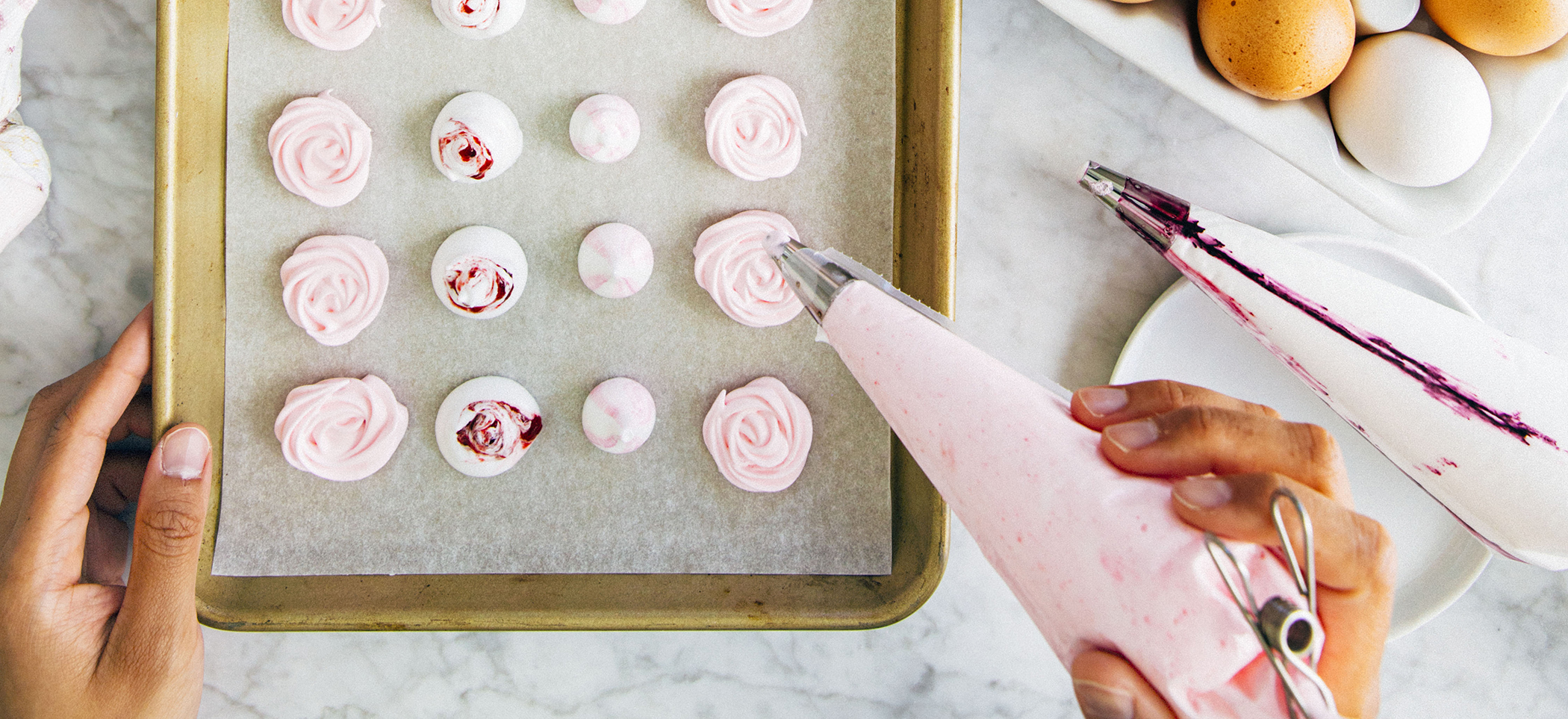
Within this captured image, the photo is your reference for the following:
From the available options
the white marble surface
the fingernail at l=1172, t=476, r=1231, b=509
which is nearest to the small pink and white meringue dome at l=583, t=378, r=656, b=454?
the white marble surface

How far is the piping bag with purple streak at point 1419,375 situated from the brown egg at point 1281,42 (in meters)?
A: 0.12

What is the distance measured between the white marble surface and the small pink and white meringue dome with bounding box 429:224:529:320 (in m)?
0.35

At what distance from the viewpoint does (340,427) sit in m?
0.69

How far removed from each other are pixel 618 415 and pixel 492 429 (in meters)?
0.11

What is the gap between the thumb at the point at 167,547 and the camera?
0.66 metres

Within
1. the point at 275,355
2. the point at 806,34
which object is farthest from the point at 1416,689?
the point at 275,355

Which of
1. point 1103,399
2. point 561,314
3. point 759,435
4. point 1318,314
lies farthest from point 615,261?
point 1318,314

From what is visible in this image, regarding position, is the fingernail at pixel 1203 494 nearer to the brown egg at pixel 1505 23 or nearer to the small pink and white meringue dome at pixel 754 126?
the small pink and white meringue dome at pixel 754 126

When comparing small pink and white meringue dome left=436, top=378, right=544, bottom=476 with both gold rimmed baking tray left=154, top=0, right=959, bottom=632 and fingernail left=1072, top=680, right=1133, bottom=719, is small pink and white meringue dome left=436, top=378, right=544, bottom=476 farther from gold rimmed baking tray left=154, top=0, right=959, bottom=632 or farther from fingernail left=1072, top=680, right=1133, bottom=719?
fingernail left=1072, top=680, right=1133, bottom=719

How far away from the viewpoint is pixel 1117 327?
0.80 metres

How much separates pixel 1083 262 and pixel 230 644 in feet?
3.13

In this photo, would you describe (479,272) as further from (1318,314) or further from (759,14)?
(1318,314)

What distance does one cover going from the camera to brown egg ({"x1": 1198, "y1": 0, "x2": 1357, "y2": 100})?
0.62 metres

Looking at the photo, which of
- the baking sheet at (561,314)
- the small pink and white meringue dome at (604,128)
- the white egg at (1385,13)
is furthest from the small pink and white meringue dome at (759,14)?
the white egg at (1385,13)
